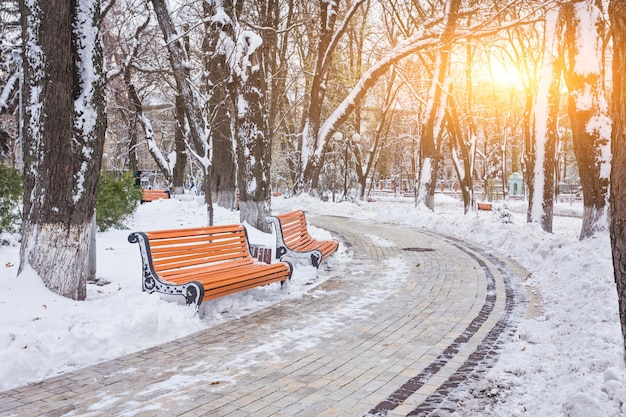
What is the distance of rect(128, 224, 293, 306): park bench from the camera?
19.5ft

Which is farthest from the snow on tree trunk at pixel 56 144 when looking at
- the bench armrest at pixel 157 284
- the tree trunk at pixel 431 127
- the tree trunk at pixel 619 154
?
the tree trunk at pixel 431 127

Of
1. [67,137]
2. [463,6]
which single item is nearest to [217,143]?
[463,6]

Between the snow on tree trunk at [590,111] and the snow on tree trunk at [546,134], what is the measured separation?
2.05 metres

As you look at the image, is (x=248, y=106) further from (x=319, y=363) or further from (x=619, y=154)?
(x=619, y=154)

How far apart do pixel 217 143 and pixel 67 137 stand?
49.8 feet

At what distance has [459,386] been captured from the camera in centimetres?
435

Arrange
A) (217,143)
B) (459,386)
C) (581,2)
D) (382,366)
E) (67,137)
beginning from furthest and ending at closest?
1. (217,143)
2. (581,2)
3. (67,137)
4. (382,366)
5. (459,386)

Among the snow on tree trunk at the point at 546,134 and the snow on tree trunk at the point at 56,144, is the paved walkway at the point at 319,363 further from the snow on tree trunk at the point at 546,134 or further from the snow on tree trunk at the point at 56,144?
the snow on tree trunk at the point at 546,134

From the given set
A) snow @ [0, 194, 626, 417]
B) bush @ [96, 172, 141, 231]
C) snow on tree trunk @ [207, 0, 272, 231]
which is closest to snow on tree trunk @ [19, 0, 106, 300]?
snow @ [0, 194, 626, 417]

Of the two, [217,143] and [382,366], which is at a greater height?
[217,143]

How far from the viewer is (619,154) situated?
10.1ft

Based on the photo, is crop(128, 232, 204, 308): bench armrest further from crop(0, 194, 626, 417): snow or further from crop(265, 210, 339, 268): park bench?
crop(265, 210, 339, 268): park bench

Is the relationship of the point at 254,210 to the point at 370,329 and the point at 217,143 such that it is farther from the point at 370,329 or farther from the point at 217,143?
the point at 217,143

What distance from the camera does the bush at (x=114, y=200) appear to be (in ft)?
A: 38.2
